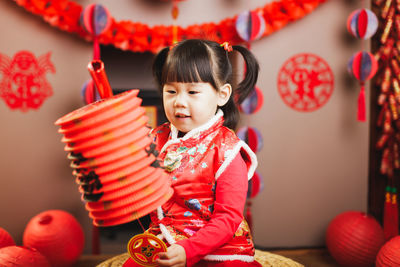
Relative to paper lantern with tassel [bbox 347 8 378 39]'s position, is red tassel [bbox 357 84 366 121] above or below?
below

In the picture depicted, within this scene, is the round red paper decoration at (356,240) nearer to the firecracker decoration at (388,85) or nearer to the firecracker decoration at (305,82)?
the firecracker decoration at (388,85)

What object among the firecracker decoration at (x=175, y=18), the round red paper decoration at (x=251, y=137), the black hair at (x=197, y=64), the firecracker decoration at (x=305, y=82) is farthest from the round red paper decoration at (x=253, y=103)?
the black hair at (x=197, y=64)

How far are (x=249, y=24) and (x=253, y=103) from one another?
36 cm

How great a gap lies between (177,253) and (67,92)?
1256 millimetres

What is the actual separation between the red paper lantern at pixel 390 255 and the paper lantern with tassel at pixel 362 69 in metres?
0.62

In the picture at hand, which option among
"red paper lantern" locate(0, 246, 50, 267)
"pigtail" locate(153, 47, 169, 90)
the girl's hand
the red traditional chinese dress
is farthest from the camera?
"red paper lantern" locate(0, 246, 50, 267)

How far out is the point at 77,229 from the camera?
1.57 meters

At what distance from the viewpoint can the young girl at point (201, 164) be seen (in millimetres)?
853

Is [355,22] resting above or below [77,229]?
above

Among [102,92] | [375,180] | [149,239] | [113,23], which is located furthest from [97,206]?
[375,180]

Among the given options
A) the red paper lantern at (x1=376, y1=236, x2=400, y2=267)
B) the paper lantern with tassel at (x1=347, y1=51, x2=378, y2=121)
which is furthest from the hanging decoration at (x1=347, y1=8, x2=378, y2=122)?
the red paper lantern at (x1=376, y1=236, x2=400, y2=267)

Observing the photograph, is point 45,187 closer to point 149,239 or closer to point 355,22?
point 149,239

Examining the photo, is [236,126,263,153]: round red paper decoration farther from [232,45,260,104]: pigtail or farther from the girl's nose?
the girl's nose

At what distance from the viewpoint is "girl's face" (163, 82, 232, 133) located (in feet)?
2.88
